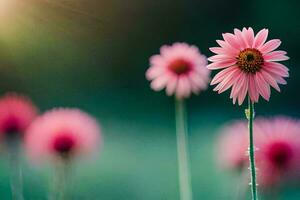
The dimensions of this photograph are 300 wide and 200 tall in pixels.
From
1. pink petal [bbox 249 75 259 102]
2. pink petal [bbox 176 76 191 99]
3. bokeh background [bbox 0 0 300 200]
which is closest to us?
pink petal [bbox 249 75 259 102]

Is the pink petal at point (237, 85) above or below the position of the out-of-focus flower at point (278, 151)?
above

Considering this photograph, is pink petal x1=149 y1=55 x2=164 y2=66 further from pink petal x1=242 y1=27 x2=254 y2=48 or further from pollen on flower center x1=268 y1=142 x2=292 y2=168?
pollen on flower center x1=268 y1=142 x2=292 y2=168

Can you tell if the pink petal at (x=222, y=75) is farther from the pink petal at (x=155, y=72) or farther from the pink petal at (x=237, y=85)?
the pink petal at (x=155, y=72)

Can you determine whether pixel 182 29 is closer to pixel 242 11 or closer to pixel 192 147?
pixel 242 11

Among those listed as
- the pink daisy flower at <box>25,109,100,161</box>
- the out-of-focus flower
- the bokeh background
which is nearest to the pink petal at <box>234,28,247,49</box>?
the out-of-focus flower

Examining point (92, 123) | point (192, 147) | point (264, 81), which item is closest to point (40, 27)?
point (192, 147)

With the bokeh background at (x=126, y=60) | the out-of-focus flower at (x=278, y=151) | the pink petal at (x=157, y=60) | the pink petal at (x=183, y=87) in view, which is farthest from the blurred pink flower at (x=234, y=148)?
the bokeh background at (x=126, y=60)

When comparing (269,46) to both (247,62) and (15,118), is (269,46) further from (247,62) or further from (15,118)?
(15,118)
